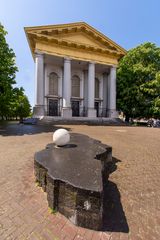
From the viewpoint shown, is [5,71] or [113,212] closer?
[113,212]

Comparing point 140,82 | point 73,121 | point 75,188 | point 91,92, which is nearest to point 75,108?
point 91,92

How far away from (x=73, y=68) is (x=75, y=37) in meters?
4.90

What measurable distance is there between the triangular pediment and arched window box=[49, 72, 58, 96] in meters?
5.09

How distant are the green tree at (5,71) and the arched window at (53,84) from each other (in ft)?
35.4

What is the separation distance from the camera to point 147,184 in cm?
477

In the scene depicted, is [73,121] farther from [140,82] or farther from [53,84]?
[140,82]

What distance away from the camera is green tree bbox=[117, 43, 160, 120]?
26.2 metres

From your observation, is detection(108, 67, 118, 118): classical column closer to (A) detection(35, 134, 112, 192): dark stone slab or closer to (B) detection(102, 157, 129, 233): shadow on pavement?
(A) detection(35, 134, 112, 192): dark stone slab

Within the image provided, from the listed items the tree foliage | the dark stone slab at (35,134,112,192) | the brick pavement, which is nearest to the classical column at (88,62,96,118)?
the tree foliage

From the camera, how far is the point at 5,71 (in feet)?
50.0

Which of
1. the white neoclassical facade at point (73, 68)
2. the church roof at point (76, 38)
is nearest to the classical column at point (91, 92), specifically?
the white neoclassical facade at point (73, 68)

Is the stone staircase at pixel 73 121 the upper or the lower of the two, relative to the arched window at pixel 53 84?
lower

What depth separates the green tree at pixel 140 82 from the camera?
85.8ft

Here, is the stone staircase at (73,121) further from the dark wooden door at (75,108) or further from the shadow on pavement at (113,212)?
the shadow on pavement at (113,212)
